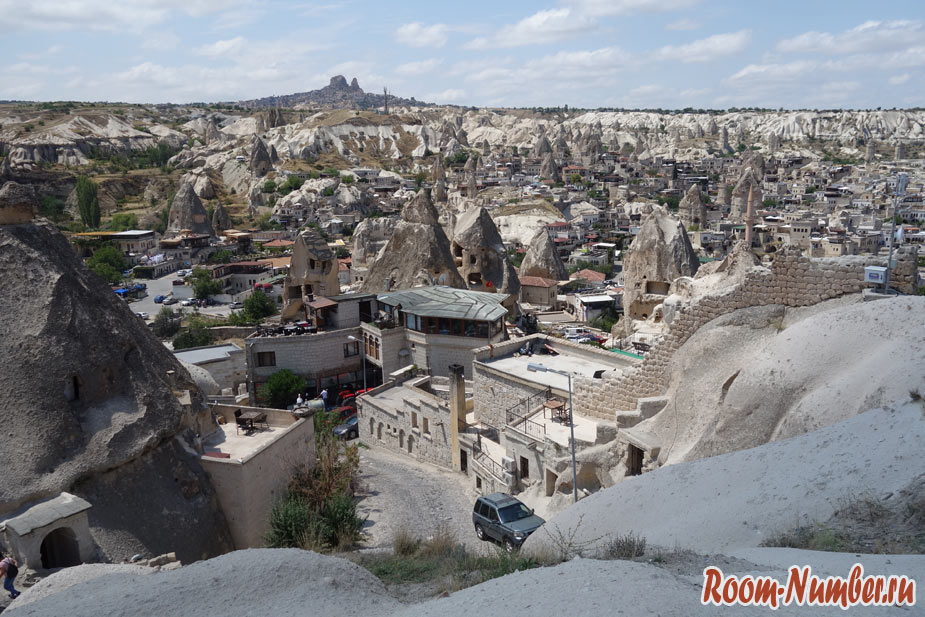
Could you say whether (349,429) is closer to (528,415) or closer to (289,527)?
(528,415)

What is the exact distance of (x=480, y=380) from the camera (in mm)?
19000

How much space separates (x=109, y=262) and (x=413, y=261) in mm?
34084

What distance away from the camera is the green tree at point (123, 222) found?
71.1m

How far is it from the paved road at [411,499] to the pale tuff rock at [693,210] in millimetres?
61397

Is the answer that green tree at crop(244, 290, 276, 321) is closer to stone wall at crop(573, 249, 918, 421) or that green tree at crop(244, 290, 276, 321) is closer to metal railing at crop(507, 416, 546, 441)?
metal railing at crop(507, 416, 546, 441)

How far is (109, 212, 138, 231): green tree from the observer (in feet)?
233

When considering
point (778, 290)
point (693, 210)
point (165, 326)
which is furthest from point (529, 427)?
Result: point (693, 210)

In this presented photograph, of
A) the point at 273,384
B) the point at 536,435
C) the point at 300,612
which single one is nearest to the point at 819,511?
the point at 300,612

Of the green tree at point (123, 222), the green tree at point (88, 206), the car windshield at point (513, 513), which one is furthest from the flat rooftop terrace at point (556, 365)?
the green tree at point (88, 206)

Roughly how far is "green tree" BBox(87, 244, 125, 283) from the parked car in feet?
113

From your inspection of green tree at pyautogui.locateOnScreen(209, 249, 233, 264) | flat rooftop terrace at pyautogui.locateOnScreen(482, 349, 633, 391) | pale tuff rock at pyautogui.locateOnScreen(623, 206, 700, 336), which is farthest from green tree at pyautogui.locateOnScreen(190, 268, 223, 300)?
flat rooftop terrace at pyautogui.locateOnScreen(482, 349, 633, 391)

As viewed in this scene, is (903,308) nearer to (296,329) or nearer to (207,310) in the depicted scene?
(296,329)

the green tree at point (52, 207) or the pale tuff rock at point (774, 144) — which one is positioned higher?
the pale tuff rock at point (774, 144)

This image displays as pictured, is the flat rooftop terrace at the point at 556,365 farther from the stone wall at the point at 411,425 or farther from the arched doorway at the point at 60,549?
the arched doorway at the point at 60,549
